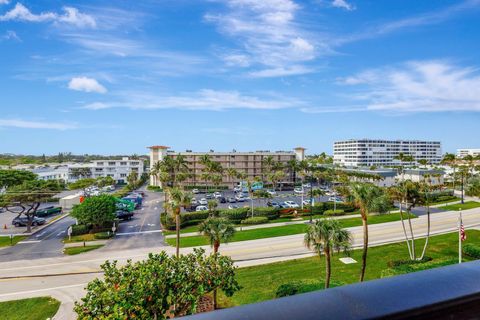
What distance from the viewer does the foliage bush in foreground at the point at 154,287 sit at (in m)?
11.5

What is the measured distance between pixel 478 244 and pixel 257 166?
54353 millimetres

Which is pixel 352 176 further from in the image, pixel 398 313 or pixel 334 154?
pixel 398 313

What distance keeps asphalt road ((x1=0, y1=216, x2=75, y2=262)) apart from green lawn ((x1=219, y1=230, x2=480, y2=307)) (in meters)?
18.6

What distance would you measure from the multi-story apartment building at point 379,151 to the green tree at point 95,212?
10637cm

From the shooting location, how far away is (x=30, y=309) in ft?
62.7

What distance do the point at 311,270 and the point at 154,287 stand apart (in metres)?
14.8

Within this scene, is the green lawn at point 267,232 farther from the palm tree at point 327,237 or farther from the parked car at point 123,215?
the palm tree at point 327,237

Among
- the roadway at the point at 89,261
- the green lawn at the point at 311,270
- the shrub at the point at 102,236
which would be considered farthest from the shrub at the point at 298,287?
the shrub at the point at 102,236

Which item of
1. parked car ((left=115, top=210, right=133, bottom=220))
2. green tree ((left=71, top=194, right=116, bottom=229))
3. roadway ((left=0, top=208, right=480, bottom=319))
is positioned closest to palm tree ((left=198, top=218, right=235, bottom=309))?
roadway ((left=0, top=208, right=480, bottom=319))

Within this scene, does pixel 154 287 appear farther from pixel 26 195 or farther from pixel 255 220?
pixel 26 195

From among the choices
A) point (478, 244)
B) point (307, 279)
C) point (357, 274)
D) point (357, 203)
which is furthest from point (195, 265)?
point (478, 244)

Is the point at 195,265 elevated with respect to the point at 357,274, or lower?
elevated

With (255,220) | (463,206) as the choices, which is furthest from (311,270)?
(463,206)

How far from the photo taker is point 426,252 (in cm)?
2789
